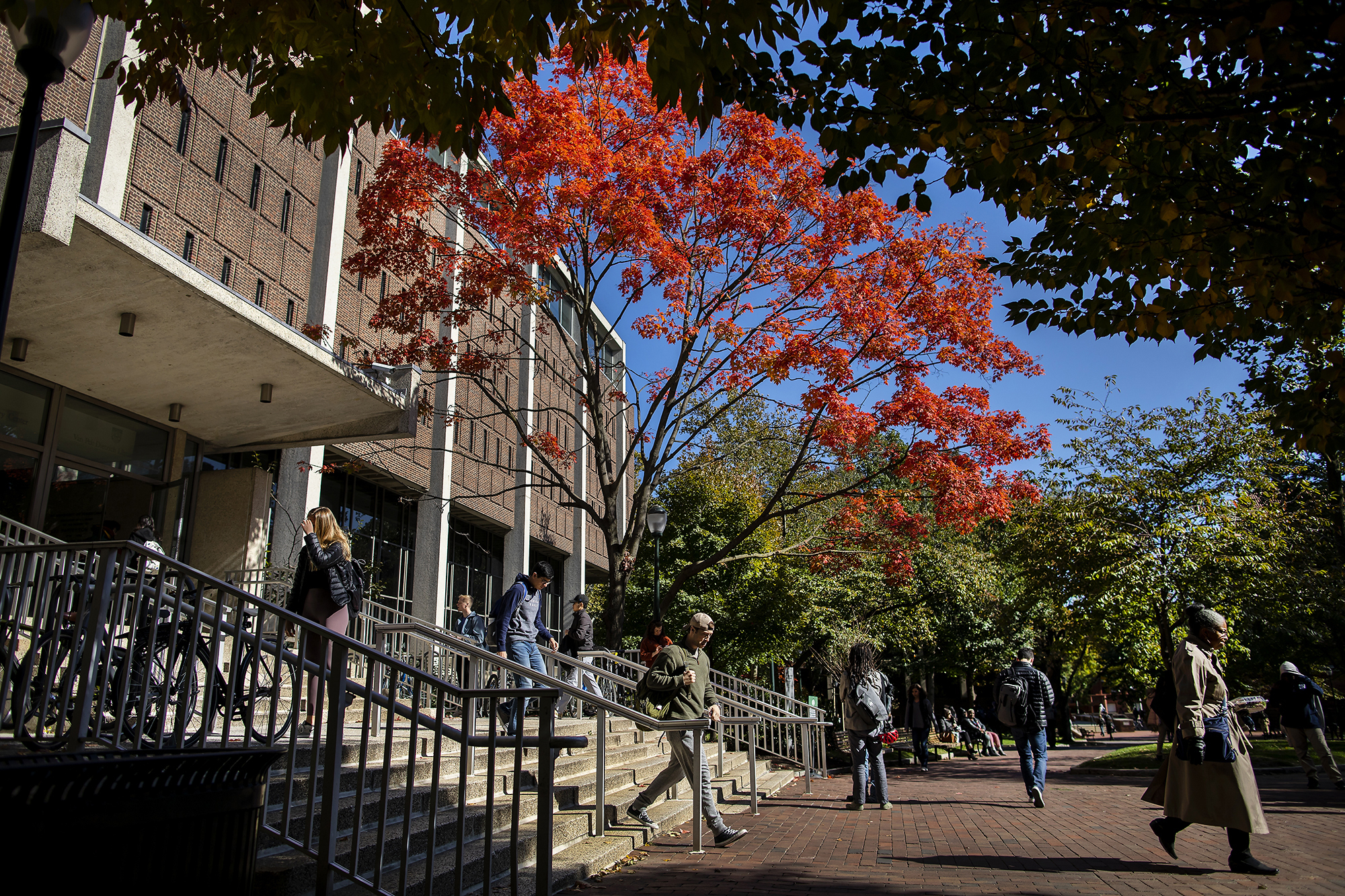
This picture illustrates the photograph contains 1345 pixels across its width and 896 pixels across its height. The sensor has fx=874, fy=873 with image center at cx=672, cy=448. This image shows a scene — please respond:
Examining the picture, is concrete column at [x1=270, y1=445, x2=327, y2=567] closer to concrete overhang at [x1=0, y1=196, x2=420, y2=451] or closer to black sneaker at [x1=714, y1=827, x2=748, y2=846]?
concrete overhang at [x1=0, y1=196, x2=420, y2=451]

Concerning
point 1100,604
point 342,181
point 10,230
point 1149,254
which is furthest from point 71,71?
point 1100,604

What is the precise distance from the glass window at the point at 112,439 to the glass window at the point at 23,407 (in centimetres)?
29

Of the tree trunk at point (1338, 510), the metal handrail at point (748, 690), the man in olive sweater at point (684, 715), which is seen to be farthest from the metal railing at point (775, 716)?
the tree trunk at point (1338, 510)

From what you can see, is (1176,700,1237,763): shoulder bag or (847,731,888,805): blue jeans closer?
(1176,700,1237,763): shoulder bag

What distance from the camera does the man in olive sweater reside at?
7.08 metres

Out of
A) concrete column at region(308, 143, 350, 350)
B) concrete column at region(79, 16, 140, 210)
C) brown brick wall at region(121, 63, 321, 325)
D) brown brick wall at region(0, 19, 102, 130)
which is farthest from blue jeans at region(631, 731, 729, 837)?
concrete column at region(308, 143, 350, 350)

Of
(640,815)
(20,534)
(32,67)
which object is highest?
(32,67)

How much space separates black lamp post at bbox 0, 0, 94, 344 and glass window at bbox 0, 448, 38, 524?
883 centimetres

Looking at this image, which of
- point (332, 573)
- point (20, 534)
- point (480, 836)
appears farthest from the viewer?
point (20, 534)

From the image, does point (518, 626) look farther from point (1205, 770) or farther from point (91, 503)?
point (1205, 770)

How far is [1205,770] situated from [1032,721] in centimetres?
387

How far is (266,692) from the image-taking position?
7066mm

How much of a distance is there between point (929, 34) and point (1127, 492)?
14003mm

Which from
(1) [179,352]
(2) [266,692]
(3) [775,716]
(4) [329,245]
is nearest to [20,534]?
(1) [179,352]
